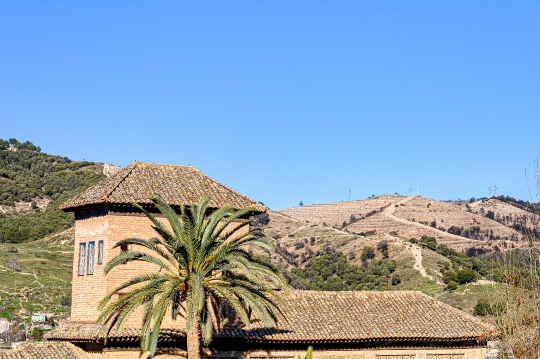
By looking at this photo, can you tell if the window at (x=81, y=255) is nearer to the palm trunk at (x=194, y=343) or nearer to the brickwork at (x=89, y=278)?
the brickwork at (x=89, y=278)

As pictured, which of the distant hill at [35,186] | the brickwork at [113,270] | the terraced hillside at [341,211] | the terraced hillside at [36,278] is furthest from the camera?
the terraced hillside at [341,211]

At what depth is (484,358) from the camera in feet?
105

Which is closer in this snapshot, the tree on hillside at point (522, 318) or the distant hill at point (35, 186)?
the tree on hillside at point (522, 318)

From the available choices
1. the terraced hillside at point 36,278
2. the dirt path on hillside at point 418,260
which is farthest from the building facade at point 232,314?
the dirt path on hillside at point 418,260

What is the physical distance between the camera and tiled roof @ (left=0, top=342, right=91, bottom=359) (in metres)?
25.6

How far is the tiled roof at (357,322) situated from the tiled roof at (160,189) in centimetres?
420

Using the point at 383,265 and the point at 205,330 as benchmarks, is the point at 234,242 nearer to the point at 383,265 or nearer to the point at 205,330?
the point at 205,330

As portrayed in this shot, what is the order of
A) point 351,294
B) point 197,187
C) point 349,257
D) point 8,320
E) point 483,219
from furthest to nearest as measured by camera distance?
1. point 483,219
2. point 349,257
3. point 8,320
4. point 351,294
5. point 197,187

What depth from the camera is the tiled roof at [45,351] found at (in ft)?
84.0

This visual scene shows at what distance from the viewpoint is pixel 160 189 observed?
28.9m

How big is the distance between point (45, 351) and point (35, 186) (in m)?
65.4

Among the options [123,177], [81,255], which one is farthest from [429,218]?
[81,255]

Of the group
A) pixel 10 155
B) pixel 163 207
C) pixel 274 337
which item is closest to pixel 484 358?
pixel 274 337

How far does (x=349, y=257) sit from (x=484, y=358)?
139 ft
